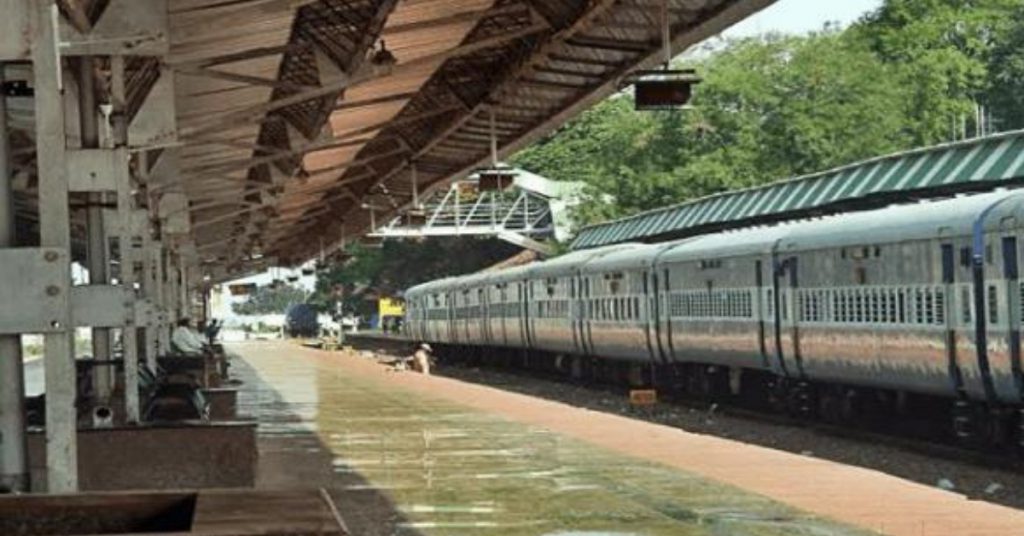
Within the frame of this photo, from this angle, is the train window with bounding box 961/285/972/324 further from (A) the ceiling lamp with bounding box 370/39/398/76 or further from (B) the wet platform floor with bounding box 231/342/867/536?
(A) the ceiling lamp with bounding box 370/39/398/76

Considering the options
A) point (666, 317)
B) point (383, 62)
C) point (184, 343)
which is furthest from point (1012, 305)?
point (184, 343)

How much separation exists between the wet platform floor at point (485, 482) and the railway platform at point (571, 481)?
0.6 inches

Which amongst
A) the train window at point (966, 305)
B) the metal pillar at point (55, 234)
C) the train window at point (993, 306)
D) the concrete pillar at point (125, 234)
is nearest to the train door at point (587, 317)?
the train window at point (966, 305)

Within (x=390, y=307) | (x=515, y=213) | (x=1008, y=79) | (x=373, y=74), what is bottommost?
(x=390, y=307)

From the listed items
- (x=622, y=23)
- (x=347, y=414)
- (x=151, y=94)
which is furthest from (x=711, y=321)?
(x=151, y=94)

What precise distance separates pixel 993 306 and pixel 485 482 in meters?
4.85

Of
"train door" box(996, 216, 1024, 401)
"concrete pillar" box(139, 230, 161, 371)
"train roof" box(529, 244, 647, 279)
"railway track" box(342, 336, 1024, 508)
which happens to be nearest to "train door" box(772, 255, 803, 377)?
"railway track" box(342, 336, 1024, 508)

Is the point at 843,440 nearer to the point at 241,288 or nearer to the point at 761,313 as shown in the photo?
the point at 761,313

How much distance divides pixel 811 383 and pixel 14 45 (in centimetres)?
1836

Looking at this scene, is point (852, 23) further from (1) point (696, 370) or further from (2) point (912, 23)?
(1) point (696, 370)

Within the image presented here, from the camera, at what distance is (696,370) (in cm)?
3103

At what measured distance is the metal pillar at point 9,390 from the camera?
7.61m

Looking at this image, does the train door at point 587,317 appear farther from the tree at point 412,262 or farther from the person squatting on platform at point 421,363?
the tree at point 412,262

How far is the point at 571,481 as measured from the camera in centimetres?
1579
